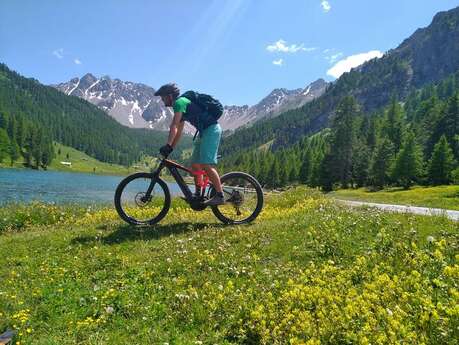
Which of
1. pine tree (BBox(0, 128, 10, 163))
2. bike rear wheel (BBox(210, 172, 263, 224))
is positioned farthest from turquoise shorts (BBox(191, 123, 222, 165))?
pine tree (BBox(0, 128, 10, 163))

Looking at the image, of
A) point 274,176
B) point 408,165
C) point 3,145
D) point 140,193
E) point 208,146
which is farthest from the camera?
point 3,145

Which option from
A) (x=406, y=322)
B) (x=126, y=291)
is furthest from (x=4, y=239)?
(x=406, y=322)

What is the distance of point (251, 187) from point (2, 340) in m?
7.99

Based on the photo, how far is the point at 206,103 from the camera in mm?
10586

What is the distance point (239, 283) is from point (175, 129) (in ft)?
16.4

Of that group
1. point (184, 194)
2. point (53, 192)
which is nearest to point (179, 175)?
point (184, 194)

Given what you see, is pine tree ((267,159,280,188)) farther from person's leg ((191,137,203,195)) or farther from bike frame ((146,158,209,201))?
person's leg ((191,137,203,195))

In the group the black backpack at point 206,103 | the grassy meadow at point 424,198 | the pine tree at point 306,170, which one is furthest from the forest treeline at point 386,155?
the black backpack at point 206,103

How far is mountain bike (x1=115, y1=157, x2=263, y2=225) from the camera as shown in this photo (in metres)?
10.9

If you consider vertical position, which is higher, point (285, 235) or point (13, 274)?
point (285, 235)

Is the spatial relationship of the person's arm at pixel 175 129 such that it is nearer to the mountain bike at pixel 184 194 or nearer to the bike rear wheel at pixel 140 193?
the mountain bike at pixel 184 194

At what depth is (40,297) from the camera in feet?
21.1

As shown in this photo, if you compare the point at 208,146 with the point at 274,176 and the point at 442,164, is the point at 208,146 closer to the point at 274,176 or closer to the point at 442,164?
the point at 442,164

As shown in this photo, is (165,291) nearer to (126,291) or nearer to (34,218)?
(126,291)
